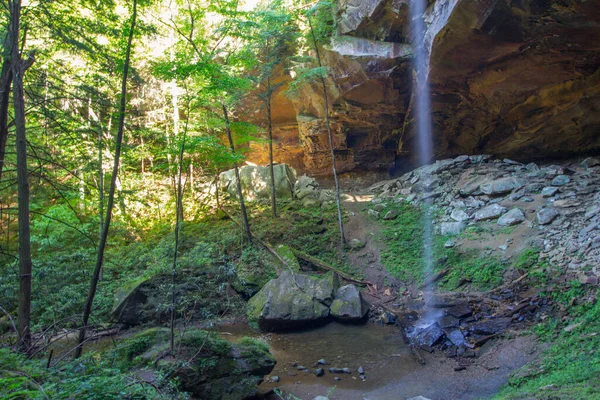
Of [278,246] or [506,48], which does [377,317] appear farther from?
[506,48]

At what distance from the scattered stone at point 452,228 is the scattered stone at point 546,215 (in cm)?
219

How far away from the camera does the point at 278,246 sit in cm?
1281

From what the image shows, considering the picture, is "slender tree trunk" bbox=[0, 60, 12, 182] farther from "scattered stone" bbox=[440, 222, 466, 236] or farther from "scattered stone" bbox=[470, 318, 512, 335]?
"scattered stone" bbox=[440, 222, 466, 236]

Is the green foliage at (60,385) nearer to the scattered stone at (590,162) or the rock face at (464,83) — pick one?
the rock face at (464,83)

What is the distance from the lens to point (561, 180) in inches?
466

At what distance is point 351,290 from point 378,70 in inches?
351

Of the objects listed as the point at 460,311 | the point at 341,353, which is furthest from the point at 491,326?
the point at 341,353

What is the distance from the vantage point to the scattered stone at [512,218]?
34.7ft

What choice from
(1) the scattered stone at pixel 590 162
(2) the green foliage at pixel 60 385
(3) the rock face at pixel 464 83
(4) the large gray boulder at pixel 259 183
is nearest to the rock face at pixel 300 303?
(2) the green foliage at pixel 60 385

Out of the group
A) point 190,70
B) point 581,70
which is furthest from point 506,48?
point 190,70

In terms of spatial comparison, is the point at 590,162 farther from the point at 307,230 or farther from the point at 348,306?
the point at 348,306

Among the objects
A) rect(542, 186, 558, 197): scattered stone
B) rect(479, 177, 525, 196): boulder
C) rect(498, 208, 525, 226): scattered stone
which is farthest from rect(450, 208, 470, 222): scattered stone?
rect(542, 186, 558, 197): scattered stone

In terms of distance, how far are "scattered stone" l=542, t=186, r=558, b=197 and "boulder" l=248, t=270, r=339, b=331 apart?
7.26m

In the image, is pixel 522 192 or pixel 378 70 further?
pixel 378 70
